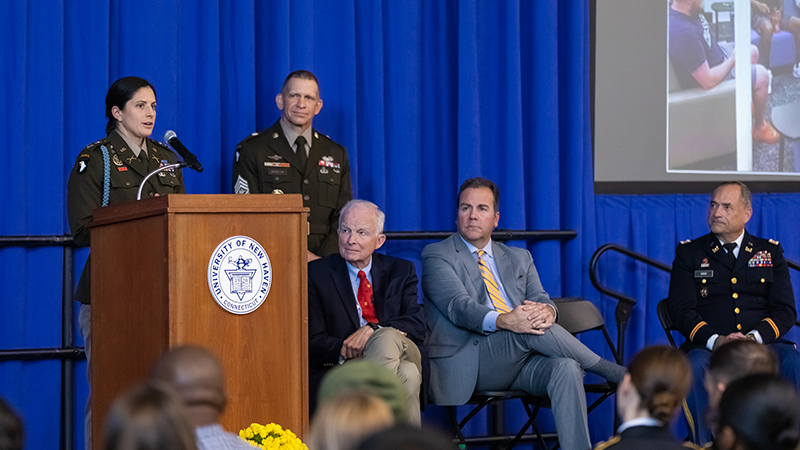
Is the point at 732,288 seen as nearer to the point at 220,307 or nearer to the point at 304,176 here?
the point at 304,176

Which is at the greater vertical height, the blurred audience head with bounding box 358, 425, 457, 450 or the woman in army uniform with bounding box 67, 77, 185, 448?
the woman in army uniform with bounding box 67, 77, 185, 448

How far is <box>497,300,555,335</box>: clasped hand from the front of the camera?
391 centimetres

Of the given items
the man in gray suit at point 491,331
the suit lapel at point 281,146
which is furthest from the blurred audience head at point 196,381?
the suit lapel at point 281,146

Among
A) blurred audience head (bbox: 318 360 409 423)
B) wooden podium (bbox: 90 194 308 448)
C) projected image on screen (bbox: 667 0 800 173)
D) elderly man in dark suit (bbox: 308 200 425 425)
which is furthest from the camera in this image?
projected image on screen (bbox: 667 0 800 173)

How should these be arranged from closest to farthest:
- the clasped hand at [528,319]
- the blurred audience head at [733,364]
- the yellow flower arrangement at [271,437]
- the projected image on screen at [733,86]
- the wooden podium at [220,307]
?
the blurred audience head at [733,364]
the yellow flower arrangement at [271,437]
the wooden podium at [220,307]
the clasped hand at [528,319]
the projected image on screen at [733,86]

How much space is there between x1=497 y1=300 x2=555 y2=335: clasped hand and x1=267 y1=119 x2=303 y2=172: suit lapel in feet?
4.15

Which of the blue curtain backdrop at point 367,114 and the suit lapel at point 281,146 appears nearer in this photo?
the blue curtain backdrop at point 367,114

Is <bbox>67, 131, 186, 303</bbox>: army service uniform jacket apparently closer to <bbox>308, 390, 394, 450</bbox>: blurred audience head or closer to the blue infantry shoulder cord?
the blue infantry shoulder cord

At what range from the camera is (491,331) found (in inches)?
157

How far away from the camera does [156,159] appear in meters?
3.59

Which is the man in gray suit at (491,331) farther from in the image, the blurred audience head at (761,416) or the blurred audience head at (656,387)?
the blurred audience head at (761,416)

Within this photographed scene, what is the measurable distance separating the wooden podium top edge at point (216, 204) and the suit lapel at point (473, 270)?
1595 mm

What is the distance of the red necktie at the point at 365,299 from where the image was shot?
3.82 metres

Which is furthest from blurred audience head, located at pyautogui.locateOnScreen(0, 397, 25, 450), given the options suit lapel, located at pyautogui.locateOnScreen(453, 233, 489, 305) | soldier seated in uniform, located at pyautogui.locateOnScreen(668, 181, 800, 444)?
soldier seated in uniform, located at pyautogui.locateOnScreen(668, 181, 800, 444)
